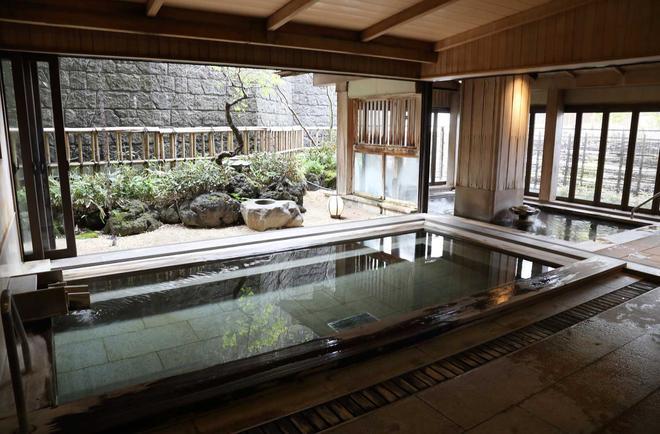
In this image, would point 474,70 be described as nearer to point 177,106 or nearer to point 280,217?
point 280,217

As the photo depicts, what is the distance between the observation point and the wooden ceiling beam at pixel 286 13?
4.45 m

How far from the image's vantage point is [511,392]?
2719 mm

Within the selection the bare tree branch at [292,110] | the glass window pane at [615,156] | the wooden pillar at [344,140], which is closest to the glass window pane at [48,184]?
the wooden pillar at [344,140]

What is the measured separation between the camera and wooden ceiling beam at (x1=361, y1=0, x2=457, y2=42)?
15.8 ft

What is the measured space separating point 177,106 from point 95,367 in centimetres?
939

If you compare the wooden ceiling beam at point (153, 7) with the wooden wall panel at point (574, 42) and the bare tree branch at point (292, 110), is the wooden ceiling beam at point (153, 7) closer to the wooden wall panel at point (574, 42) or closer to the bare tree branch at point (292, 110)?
the wooden wall panel at point (574, 42)

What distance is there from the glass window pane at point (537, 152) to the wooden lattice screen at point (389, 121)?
11.8 ft

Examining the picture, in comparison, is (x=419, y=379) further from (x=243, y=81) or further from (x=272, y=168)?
(x=243, y=81)

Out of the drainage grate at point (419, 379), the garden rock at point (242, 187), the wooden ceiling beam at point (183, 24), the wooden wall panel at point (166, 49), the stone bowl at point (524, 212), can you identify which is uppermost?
the wooden ceiling beam at point (183, 24)

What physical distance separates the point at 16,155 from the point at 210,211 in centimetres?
390

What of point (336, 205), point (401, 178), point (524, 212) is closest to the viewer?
point (524, 212)

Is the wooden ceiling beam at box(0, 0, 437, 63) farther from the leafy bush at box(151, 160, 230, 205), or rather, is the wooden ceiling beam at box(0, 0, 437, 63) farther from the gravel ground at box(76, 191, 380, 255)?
the leafy bush at box(151, 160, 230, 205)

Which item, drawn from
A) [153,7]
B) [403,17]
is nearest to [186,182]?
[153,7]

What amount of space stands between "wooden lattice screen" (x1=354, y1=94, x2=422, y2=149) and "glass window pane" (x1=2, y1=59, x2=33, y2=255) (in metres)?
6.26
